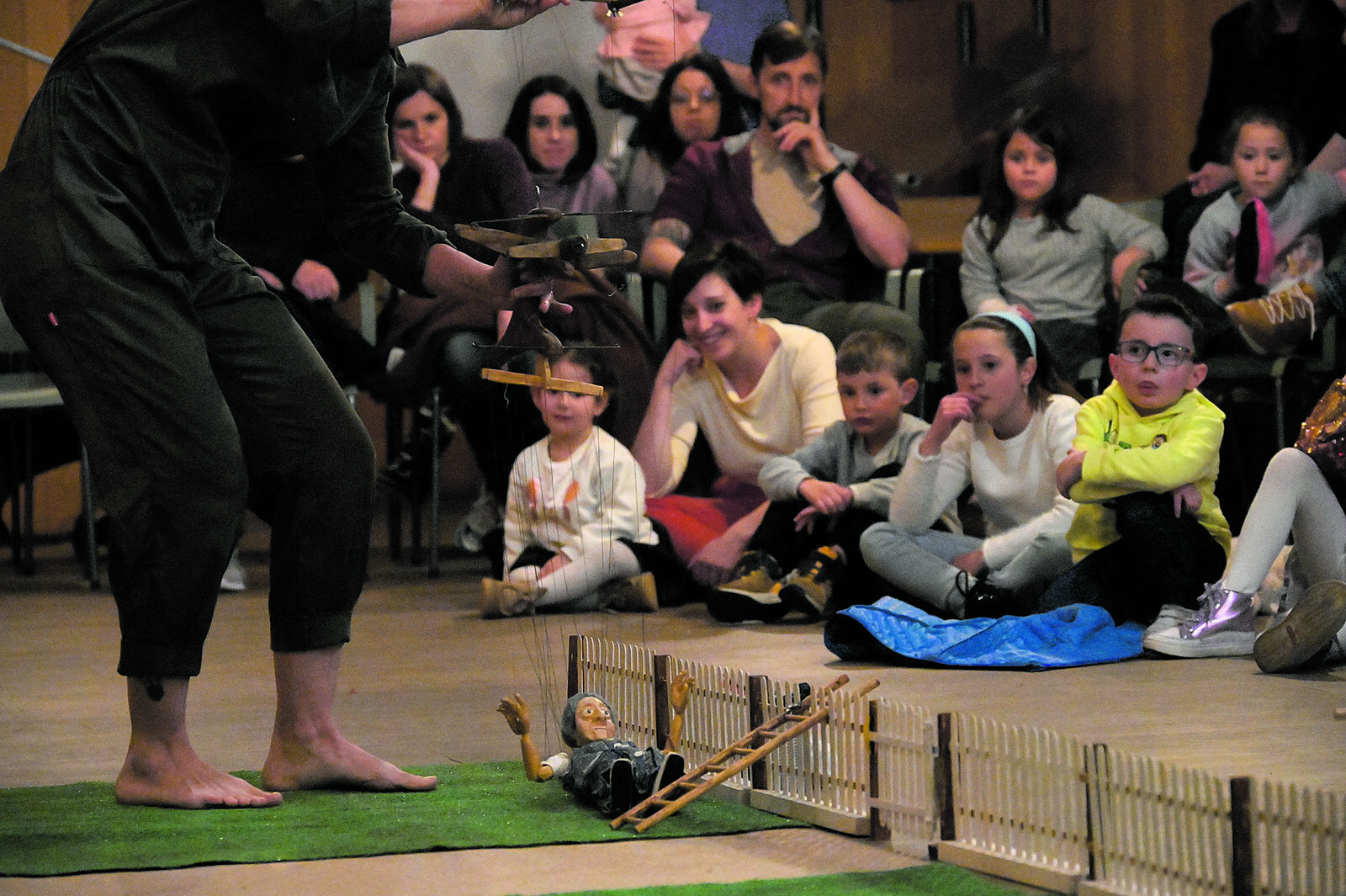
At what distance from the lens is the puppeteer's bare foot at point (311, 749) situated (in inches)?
93.8

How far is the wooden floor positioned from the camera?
6.41 feet

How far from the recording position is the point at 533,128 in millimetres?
4445

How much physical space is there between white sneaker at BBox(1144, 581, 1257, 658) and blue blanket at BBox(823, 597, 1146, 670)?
11 centimetres

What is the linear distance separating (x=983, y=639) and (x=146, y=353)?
1.92m

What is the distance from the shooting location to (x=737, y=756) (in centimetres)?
228

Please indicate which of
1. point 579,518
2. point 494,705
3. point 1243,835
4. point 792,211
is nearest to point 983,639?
point 494,705

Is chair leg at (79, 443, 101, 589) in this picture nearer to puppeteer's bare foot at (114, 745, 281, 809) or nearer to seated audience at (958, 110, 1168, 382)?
seated audience at (958, 110, 1168, 382)

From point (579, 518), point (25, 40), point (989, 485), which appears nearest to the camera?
point (989, 485)

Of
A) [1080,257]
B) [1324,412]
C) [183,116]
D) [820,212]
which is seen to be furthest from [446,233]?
[1080,257]

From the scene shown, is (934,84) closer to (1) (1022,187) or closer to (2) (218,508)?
(1) (1022,187)

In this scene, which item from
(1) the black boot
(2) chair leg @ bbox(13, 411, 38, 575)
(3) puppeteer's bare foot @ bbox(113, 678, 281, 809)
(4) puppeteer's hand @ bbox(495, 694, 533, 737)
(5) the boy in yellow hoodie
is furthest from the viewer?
(1) the black boot

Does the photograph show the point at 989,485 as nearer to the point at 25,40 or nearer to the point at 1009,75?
the point at 25,40

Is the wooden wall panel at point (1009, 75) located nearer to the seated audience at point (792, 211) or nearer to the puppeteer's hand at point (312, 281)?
the seated audience at point (792, 211)

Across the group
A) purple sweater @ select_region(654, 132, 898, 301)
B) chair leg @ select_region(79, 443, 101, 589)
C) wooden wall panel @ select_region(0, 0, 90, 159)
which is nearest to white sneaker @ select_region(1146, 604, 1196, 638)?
purple sweater @ select_region(654, 132, 898, 301)
